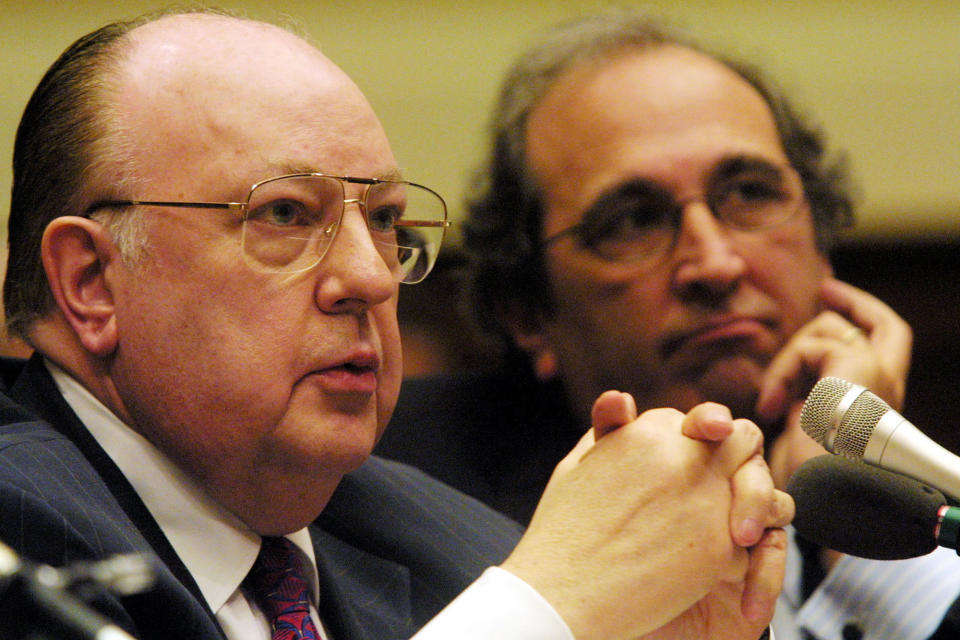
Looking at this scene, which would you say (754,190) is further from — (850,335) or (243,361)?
(243,361)

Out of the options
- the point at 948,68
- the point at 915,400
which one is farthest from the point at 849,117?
the point at 915,400

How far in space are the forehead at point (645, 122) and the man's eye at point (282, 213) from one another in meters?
1.17

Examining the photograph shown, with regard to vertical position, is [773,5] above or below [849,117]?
above

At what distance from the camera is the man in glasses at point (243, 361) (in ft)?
4.40

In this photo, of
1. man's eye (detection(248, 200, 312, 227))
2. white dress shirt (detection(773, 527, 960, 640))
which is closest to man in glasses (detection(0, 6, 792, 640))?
man's eye (detection(248, 200, 312, 227))

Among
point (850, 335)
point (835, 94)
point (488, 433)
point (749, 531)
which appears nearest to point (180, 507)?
point (749, 531)

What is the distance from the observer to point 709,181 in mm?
2475

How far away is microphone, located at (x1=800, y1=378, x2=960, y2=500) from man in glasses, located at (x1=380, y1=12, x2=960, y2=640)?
1.10 metres

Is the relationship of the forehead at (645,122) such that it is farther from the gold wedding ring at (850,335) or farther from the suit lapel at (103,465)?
the suit lapel at (103,465)

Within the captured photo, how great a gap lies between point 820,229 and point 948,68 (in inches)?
51.2

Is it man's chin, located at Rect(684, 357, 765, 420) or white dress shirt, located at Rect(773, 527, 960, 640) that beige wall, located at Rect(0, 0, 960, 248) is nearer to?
man's chin, located at Rect(684, 357, 765, 420)

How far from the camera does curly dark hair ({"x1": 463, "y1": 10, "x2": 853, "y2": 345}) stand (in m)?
2.75

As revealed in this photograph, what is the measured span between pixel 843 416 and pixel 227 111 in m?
0.82

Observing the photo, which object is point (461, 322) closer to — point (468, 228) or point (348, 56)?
point (468, 228)
